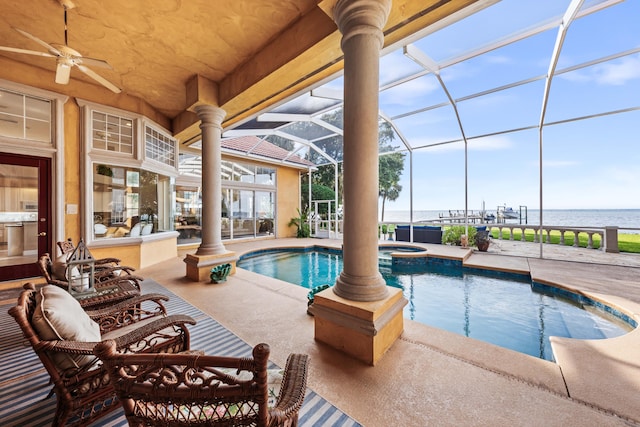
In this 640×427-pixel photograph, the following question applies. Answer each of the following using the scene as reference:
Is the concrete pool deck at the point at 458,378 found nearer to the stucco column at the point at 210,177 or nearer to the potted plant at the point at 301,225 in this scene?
the stucco column at the point at 210,177

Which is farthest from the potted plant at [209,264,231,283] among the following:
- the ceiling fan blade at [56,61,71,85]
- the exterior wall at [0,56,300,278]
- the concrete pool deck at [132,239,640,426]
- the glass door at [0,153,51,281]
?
the ceiling fan blade at [56,61,71,85]

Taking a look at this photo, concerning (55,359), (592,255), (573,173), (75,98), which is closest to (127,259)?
(75,98)

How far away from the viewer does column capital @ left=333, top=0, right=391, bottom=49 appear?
7.11 feet

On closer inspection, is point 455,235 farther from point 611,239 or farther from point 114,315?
point 114,315

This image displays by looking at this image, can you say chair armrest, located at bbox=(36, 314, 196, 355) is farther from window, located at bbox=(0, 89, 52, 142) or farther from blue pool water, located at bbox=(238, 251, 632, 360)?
window, located at bbox=(0, 89, 52, 142)

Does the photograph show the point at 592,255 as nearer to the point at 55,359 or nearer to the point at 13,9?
the point at 55,359

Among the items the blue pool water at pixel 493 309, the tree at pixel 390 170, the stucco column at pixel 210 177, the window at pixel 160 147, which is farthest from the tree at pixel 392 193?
the stucco column at pixel 210 177

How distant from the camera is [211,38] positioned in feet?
10.9

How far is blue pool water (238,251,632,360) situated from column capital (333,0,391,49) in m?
3.64

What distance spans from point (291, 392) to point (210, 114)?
15.3 feet

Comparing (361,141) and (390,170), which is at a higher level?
(390,170)

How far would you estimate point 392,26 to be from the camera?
2.65 meters

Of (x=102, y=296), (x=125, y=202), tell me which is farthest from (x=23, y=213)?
(x=102, y=296)

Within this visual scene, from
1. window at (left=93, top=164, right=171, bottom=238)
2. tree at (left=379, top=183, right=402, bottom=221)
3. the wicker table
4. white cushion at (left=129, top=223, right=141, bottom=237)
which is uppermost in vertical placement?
tree at (left=379, top=183, right=402, bottom=221)
